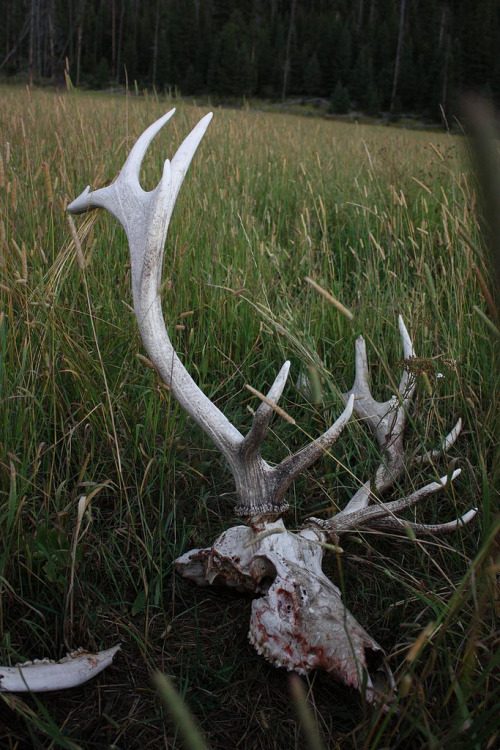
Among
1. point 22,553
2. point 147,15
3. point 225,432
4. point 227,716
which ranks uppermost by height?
point 147,15

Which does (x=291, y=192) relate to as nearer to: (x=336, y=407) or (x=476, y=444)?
(x=336, y=407)

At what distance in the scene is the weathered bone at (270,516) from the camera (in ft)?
4.38

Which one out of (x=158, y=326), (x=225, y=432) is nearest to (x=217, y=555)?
(x=225, y=432)

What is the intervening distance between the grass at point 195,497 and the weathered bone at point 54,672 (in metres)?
0.05

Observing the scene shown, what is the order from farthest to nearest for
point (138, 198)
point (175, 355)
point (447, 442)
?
1. point (447, 442)
2. point (138, 198)
3. point (175, 355)

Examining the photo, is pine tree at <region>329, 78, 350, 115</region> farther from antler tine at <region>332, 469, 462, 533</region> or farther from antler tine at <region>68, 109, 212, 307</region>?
antler tine at <region>332, 469, 462, 533</region>

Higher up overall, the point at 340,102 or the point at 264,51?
the point at 264,51

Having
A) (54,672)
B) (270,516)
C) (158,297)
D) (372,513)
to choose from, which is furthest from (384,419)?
(54,672)

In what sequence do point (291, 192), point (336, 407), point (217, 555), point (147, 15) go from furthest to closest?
point (147, 15), point (291, 192), point (336, 407), point (217, 555)

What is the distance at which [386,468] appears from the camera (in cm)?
186

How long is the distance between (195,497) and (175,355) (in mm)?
519

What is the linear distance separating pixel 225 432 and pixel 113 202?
890 mm

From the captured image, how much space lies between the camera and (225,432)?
1.69m

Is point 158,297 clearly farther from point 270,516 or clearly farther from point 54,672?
point 54,672
